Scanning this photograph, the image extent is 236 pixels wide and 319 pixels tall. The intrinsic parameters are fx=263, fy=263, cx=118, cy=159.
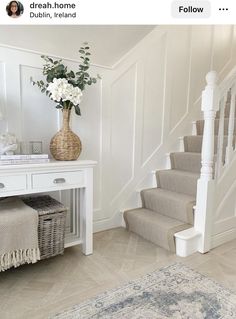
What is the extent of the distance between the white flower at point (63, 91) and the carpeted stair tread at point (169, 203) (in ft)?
4.17

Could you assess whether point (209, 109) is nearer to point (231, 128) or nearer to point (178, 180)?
point (231, 128)

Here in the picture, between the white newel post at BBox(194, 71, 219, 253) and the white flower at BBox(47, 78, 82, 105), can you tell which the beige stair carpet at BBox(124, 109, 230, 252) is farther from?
the white flower at BBox(47, 78, 82, 105)

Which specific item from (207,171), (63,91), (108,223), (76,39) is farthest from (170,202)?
(76,39)

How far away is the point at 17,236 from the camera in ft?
5.45

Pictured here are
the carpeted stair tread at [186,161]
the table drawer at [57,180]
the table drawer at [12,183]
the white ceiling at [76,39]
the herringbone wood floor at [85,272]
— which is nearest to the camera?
the herringbone wood floor at [85,272]

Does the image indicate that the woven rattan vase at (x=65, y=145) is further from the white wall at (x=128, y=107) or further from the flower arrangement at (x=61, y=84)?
the white wall at (x=128, y=107)

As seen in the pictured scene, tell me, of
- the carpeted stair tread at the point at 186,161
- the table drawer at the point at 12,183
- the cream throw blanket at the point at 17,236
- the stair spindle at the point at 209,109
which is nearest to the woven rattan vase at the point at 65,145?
the table drawer at the point at 12,183

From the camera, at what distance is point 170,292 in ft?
5.37

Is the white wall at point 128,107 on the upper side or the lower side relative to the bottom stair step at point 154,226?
upper

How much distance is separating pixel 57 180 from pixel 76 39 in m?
1.17

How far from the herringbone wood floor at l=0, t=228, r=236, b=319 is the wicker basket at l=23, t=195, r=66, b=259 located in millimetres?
158

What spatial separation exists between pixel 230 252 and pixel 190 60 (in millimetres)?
2202

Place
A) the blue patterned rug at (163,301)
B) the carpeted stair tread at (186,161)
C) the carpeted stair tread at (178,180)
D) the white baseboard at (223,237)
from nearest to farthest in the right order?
1. the blue patterned rug at (163,301)
2. the white baseboard at (223,237)
3. the carpeted stair tread at (178,180)
4. the carpeted stair tread at (186,161)

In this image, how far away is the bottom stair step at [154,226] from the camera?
2211mm
